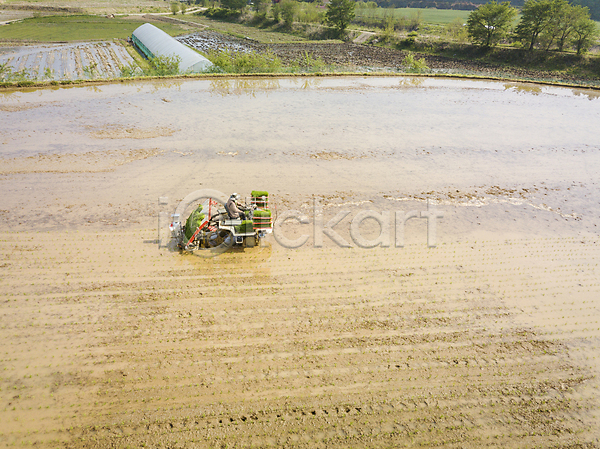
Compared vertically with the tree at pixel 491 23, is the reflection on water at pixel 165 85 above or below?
below

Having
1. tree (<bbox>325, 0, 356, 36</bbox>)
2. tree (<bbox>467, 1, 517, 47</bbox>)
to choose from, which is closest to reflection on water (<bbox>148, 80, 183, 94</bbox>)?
tree (<bbox>325, 0, 356, 36</bbox>)

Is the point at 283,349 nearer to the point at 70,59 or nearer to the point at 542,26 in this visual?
the point at 70,59

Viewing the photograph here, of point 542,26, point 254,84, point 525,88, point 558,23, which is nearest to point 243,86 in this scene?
point 254,84

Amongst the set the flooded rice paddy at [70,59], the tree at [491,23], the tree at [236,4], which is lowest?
the flooded rice paddy at [70,59]

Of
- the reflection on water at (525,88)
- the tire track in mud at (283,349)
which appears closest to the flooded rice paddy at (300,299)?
the tire track in mud at (283,349)

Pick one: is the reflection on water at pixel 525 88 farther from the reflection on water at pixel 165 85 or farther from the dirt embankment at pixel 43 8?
the dirt embankment at pixel 43 8

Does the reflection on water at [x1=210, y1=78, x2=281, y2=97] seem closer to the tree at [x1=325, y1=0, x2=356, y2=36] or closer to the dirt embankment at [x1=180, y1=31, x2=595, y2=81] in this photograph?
the dirt embankment at [x1=180, y1=31, x2=595, y2=81]

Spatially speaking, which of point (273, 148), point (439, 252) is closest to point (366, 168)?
point (273, 148)
